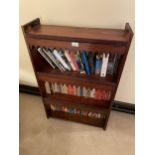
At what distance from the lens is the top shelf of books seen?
1075 mm

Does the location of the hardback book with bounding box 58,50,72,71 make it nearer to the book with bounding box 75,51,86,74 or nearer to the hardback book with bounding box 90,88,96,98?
the book with bounding box 75,51,86,74

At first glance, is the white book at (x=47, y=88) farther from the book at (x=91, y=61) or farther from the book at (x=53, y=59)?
the book at (x=91, y=61)

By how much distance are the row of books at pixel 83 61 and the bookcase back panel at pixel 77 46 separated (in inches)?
3.0

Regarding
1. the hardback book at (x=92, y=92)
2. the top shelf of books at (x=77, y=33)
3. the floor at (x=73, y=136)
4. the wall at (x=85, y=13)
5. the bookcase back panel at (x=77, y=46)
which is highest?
the wall at (x=85, y=13)

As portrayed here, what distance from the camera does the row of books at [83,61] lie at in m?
1.22

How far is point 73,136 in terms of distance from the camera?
1.55 metres

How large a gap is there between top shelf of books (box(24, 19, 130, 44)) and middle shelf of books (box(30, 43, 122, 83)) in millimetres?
118

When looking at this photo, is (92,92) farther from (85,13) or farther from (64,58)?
(85,13)

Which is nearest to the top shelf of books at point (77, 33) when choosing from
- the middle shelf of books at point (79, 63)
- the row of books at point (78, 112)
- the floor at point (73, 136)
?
the middle shelf of books at point (79, 63)

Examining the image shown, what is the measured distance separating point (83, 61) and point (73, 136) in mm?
741

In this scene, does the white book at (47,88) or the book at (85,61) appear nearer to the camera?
the book at (85,61)

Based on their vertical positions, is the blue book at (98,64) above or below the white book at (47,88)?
above
